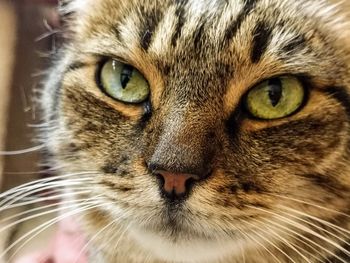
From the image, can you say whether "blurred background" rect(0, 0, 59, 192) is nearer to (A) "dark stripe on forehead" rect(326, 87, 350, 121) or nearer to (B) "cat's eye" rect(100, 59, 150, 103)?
(B) "cat's eye" rect(100, 59, 150, 103)

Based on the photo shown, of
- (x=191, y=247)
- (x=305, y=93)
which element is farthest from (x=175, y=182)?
(x=305, y=93)

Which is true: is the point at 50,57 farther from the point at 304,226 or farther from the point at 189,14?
the point at 304,226

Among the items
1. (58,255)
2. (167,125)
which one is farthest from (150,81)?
(58,255)

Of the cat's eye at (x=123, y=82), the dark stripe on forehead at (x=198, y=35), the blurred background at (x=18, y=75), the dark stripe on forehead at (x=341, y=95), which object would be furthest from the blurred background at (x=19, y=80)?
the dark stripe on forehead at (x=341, y=95)

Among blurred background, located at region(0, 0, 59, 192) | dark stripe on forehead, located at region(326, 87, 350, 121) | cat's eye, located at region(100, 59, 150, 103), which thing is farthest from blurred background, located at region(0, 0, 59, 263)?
dark stripe on forehead, located at region(326, 87, 350, 121)

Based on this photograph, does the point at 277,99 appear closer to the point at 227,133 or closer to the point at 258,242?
the point at 227,133

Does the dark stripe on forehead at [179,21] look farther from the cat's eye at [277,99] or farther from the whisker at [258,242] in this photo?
the whisker at [258,242]
